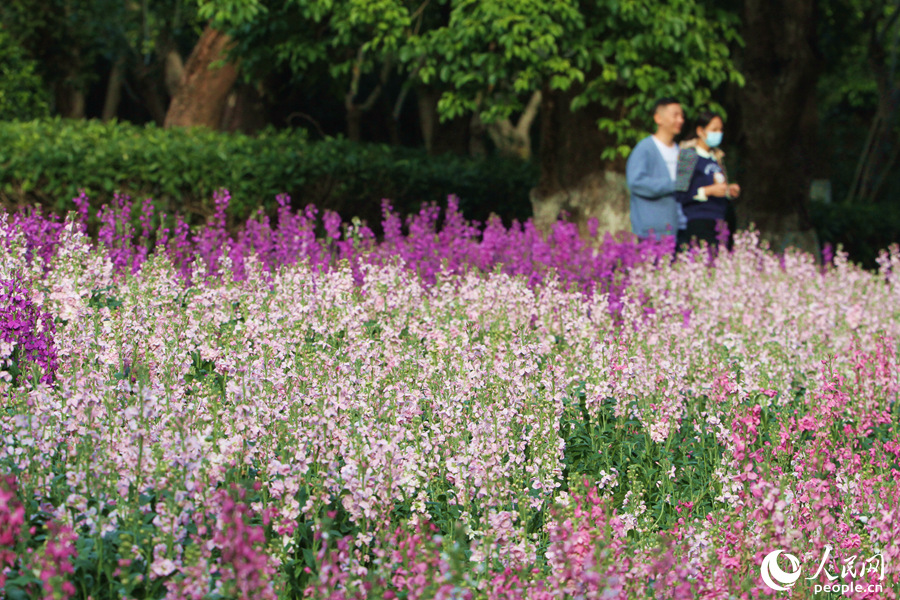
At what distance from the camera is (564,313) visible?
6.74 meters

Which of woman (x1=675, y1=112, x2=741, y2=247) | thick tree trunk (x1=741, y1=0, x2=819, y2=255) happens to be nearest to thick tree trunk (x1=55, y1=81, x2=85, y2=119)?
thick tree trunk (x1=741, y1=0, x2=819, y2=255)

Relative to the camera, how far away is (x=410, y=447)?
4043 mm

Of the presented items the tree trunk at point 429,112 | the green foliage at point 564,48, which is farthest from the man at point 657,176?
the tree trunk at point 429,112

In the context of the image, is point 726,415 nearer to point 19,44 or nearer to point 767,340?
point 767,340

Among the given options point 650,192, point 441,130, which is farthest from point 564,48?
point 441,130

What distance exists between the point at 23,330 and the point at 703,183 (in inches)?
277

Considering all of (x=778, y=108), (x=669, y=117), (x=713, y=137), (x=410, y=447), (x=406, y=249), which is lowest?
(x=410, y=447)

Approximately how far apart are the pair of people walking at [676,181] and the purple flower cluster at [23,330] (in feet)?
19.4

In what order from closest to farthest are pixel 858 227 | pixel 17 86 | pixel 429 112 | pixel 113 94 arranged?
1. pixel 858 227
2. pixel 17 86
3. pixel 429 112
4. pixel 113 94

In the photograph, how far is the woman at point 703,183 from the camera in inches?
392

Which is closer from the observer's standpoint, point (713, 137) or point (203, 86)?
point (713, 137)

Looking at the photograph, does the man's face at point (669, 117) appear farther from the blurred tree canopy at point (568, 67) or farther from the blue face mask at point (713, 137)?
the blurred tree canopy at point (568, 67)

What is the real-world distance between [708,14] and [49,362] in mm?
9375

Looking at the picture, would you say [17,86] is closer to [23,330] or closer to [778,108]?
[778,108]
